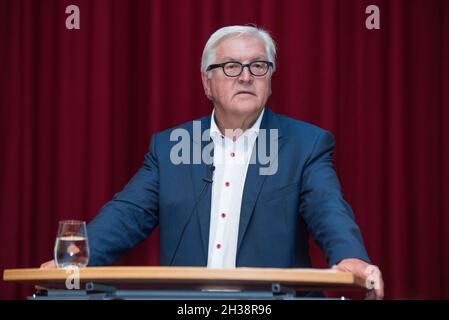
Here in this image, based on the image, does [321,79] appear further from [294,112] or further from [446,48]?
[446,48]

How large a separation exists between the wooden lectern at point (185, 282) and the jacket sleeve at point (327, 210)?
47 centimetres

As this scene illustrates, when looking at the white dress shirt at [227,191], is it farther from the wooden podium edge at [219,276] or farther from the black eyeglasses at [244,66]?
the wooden podium edge at [219,276]

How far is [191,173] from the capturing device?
288 cm

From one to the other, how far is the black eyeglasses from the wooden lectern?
1245 mm

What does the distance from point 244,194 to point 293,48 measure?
119 cm

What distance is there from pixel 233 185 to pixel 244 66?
422 mm

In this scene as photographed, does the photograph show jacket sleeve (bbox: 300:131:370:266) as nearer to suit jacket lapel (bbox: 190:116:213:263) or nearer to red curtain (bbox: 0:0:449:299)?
suit jacket lapel (bbox: 190:116:213:263)

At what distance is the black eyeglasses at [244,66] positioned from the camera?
2926mm

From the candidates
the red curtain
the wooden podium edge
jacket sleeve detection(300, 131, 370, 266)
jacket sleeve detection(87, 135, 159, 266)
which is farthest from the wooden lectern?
the red curtain

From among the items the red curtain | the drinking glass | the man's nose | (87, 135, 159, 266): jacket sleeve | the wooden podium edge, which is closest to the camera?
the wooden podium edge

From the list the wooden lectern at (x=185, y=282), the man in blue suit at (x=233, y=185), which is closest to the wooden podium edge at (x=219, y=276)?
the wooden lectern at (x=185, y=282)

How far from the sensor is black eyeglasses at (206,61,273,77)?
293 centimetres

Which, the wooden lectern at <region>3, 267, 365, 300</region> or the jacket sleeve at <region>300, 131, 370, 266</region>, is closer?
the wooden lectern at <region>3, 267, 365, 300</region>
